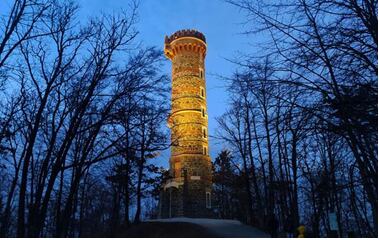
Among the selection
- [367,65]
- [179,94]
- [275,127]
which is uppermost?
[179,94]

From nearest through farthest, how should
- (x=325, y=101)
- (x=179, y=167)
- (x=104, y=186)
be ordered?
(x=325, y=101) < (x=104, y=186) < (x=179, y=167)

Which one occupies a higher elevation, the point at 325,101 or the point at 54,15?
the point at 54,15

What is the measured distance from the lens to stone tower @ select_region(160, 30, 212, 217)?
110ft

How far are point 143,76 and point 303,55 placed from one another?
6.51 meters

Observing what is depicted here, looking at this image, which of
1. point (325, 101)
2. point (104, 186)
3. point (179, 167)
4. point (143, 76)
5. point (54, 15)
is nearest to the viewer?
point (325, 101)

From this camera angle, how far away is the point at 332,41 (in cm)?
558

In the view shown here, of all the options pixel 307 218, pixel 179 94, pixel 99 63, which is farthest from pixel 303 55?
pixel 307 218

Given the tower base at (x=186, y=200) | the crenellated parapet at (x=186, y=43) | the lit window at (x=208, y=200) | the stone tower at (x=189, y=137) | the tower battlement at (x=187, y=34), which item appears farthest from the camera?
the tower battlement at (x=187, y=34)

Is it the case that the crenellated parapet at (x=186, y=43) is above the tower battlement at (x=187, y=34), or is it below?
below

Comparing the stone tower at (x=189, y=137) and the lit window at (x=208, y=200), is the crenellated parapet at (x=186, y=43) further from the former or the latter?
the lit window at (x=208, y=200)

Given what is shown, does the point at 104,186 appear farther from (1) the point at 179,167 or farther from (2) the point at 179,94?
(2) the point at 179,94

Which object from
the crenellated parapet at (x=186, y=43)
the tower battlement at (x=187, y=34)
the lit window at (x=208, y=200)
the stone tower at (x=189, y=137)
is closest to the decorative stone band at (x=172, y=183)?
the stone tower at (x=189, y=137)

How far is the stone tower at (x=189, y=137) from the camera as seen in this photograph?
33438 mm

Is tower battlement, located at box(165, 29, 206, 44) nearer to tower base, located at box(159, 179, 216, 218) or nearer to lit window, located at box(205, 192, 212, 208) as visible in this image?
tower base, located at box(159, 179, 216, 218)
